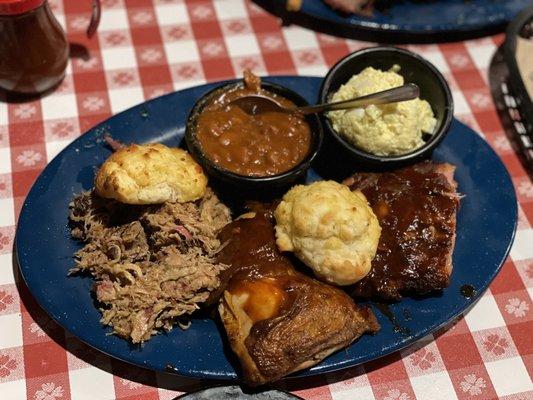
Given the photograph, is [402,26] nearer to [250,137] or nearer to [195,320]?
[250,137]

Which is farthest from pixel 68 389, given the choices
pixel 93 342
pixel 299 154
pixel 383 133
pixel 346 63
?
pixel 346 63

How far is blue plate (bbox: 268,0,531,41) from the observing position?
A: 16.3 ft

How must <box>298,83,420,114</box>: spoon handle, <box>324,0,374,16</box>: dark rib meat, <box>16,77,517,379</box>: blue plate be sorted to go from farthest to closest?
1. <box>324,0,374,16</box>: dark rib meat
2. <box>298,83,420,114</box>: spoon handle
3. <box>16,77,517,379</box>: blue plate

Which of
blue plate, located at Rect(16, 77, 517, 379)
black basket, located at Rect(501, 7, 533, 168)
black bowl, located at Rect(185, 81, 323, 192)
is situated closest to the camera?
blue plate, located at Rect(16, 77, 517, 379)

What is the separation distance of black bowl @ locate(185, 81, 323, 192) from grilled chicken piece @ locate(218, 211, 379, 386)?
337 mm

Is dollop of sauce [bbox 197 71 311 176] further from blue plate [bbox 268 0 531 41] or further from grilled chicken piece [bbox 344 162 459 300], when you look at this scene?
blue plate [bbox 268 0 531 41]

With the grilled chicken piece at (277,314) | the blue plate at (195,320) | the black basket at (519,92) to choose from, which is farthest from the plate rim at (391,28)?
the grilled chicken piece at (277,314)

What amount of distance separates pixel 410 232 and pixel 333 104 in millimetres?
885

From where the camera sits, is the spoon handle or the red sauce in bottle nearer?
the spoon handle

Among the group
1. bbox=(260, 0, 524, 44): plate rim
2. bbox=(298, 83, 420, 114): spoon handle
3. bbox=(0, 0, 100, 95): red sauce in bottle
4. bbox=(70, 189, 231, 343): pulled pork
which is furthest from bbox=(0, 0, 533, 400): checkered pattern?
bbox=(298, 83, 420, 114): spoon handle

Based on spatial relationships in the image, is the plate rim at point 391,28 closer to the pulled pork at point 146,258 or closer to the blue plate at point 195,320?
the blue plate at point 195,320

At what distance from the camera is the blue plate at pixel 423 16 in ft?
16.3

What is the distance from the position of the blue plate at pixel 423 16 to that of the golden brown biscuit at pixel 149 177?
85.1 inches

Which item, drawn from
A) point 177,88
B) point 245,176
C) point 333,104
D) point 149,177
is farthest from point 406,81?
point 149,177
